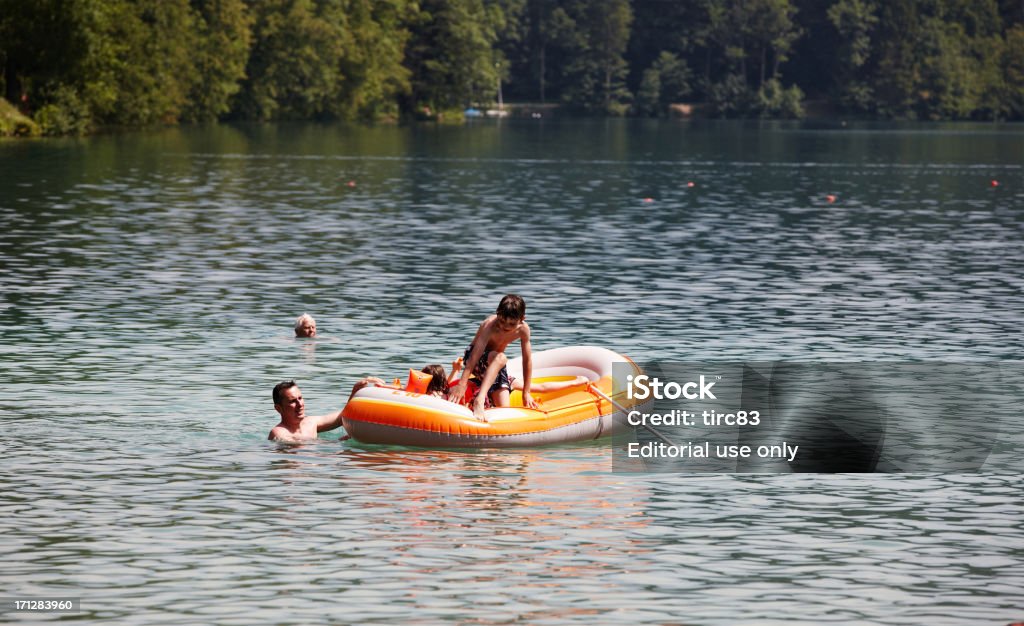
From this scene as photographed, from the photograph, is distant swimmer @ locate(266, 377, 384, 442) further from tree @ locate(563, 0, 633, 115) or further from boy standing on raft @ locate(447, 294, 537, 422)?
tree @ locate(563, 0, 633, 115)

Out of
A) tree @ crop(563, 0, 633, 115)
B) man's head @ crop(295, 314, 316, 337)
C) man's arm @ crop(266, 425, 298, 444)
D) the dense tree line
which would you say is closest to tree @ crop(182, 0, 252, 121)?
the dense tree line

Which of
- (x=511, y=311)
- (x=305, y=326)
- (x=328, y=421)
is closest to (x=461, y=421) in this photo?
(x=511, y=311)

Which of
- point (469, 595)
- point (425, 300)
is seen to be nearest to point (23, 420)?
point (469, 595)

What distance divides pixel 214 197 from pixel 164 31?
57111 mm

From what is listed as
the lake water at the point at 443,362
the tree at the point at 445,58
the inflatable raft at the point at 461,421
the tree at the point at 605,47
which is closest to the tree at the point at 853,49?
the tree at the point at 605,47

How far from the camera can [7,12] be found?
83312 mm

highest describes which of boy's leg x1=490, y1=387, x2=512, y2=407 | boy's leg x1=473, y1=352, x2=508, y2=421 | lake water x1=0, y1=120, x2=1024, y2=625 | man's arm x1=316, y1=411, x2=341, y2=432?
boy's leg x1=473, y1=352, x2=508, y2=421

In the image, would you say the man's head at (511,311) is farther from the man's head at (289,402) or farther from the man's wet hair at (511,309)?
the man's head at (289,402)

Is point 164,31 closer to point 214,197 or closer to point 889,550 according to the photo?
point 214,197

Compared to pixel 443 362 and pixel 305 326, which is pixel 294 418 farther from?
pixel 305 326

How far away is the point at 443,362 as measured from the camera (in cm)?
2189

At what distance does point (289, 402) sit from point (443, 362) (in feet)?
17.6

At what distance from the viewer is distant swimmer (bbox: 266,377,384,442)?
16.7m

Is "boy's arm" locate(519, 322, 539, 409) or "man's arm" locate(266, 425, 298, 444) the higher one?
"boy's arm" locate(519, 322, 539, 409)
